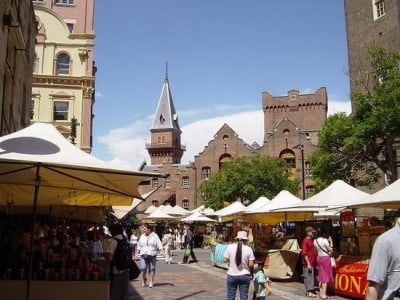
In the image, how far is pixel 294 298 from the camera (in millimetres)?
12016

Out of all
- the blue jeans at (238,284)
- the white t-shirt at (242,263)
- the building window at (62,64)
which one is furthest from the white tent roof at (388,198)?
the building window at (62,64)

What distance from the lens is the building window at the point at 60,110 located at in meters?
38.1

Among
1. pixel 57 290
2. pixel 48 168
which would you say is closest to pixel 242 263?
pixel 57 290

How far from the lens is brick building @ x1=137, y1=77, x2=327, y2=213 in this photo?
57.1 metres

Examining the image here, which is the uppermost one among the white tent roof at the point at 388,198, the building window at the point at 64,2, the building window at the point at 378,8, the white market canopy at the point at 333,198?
the building window at the point at 64,2

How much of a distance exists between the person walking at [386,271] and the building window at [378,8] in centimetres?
3333

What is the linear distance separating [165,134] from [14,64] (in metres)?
67.4

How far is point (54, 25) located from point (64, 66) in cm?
342

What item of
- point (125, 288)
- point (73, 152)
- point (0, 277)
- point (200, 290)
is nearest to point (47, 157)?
point (73, 152)

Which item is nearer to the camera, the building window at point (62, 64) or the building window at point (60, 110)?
the building window at point (60, 110)

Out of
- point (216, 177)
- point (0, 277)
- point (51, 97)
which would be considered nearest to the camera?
point (0, 277)

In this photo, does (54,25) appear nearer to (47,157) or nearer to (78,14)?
(78,14)

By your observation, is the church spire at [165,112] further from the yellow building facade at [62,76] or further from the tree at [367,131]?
the tree at [367,131]

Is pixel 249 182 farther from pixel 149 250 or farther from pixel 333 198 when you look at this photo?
pixel 149 250
